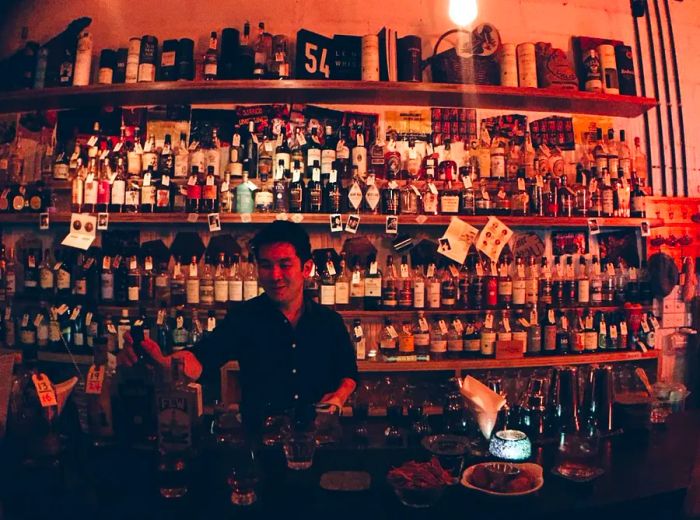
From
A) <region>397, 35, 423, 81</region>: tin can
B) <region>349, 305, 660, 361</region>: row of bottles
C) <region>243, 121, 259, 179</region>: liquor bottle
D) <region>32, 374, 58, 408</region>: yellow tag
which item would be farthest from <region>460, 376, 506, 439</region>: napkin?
<region>397, 35, 423, 81</region>: tin can

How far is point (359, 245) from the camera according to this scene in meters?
3.46

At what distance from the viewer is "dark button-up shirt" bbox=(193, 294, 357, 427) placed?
2.25 m

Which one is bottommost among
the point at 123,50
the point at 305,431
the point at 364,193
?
the point at 305,431

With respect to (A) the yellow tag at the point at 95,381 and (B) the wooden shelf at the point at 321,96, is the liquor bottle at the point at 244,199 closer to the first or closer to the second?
(B) the wooden shelf at the point at 321,96

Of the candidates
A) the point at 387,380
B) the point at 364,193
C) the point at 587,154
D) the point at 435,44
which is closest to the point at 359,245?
the point at 364,193

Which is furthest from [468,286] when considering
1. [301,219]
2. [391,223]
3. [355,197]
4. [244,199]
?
[244,199]

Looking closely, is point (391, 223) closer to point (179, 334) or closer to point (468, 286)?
point (468, 286)

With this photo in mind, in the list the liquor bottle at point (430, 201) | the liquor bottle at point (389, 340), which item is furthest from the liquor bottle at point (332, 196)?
the liquor bottle at point (389, 340)

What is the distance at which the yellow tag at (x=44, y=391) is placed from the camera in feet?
5.29

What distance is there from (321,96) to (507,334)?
1.85m

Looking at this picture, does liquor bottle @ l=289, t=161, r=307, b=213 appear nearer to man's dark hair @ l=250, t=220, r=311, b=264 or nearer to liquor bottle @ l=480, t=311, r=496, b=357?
man's dark hair @ l=250, t=220, r=311, b=264

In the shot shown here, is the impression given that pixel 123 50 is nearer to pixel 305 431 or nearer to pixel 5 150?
pixel 5 150

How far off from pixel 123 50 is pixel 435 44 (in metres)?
2.04

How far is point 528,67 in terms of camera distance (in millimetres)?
3396
